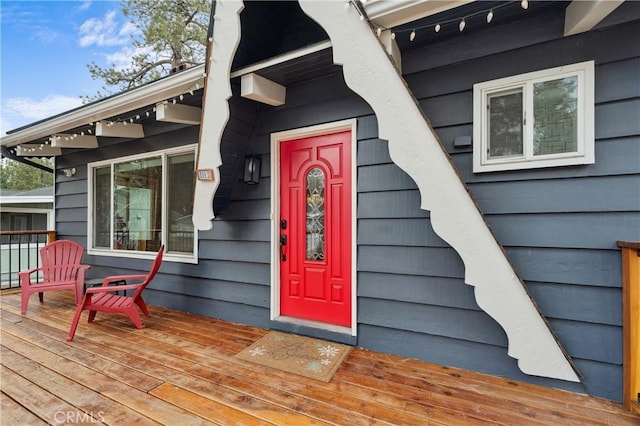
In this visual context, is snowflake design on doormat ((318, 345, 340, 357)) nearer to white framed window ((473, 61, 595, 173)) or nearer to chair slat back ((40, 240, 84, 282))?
white framed window ((473, 61, 595, 173))

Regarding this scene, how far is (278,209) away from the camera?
9.62 ft

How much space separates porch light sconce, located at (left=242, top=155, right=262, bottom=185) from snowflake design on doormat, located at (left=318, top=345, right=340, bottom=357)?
1.69 m

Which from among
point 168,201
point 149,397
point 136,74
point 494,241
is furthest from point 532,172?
point 136,74

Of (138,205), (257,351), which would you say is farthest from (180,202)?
(257,351)

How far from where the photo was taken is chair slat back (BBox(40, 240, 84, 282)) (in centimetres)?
372

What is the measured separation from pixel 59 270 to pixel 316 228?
364 centimetres

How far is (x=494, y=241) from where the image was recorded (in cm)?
169

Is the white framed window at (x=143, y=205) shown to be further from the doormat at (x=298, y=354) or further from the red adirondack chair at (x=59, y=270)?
the doormat at (x=298, y=354)

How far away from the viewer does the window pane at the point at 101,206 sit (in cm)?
445

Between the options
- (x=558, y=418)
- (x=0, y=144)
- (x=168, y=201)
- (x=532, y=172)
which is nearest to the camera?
(x=558, y=418)

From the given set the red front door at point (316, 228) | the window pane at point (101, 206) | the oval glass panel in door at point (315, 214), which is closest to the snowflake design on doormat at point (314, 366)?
the red front door at point (316, 228)

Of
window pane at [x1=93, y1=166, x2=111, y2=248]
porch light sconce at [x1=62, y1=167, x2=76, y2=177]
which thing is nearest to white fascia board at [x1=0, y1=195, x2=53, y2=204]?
porch light sconce at [x1=62, y1=167, x2=76, y2=177]

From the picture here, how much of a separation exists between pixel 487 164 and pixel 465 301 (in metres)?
1.01

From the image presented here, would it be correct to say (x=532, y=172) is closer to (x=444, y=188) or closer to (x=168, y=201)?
(x=444, y=188)
